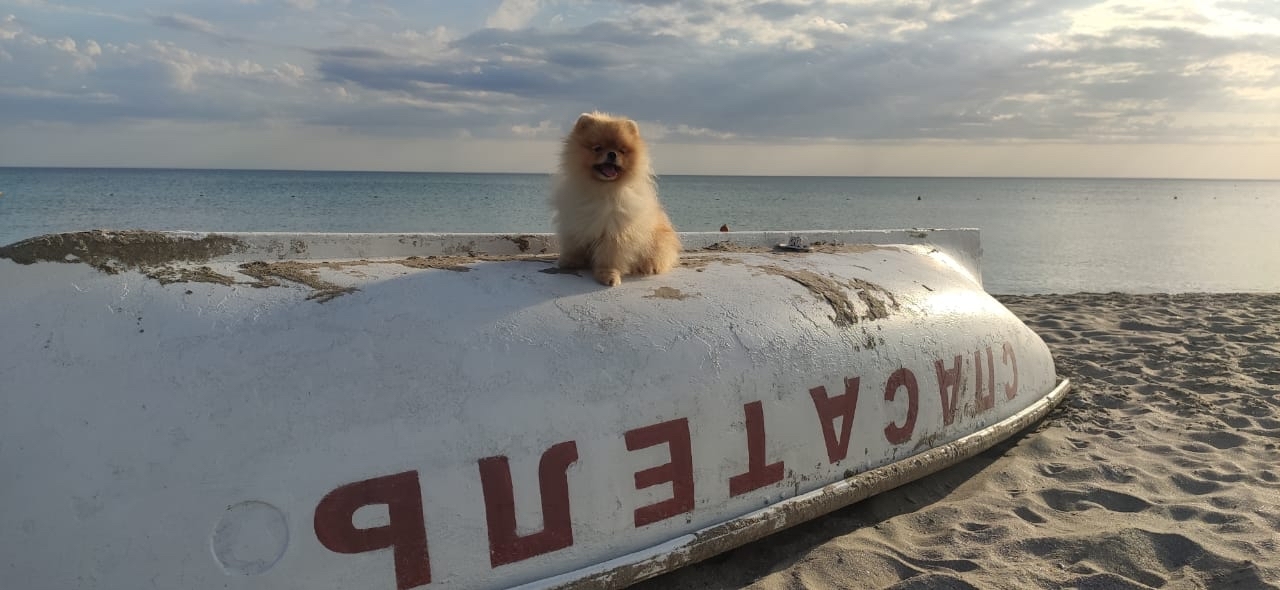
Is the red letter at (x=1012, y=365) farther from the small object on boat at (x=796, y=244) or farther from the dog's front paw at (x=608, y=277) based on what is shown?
the dog's front paw at (x=608, y=277)

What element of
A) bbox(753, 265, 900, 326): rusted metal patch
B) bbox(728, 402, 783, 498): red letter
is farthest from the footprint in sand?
bbox(728, 402, 783, 498): red letter

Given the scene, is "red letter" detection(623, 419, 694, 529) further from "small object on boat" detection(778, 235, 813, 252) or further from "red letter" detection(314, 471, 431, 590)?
"small object on boat" detection(778, 235, 813, 252)

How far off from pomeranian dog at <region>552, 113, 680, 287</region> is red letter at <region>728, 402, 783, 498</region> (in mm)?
812

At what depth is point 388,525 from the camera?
2221 mm

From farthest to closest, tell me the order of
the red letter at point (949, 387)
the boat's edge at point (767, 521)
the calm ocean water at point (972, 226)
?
the calm ocean water at point (972, 226) → the red letter at point (949, 387) → the boat's edge at point (767, 521)

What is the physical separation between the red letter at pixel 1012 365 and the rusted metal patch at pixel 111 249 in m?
4.22

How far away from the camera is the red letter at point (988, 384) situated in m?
4.16

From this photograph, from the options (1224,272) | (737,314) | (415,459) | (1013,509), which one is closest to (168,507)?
(415,459)

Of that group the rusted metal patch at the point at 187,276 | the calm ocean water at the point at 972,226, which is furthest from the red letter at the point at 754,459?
the calm ocean water at the point at 972,226

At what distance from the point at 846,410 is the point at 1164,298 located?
10125 mm

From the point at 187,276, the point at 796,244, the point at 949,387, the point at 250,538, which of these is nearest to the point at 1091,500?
the point at 949,387

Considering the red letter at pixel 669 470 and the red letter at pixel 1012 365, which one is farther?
the red letter at pixel 1012 365

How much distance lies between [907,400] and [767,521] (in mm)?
1111

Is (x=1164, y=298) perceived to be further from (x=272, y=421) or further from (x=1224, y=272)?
(x=272, y=421)
